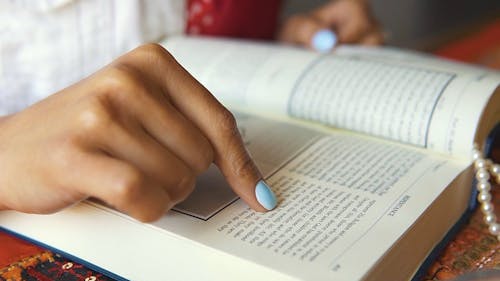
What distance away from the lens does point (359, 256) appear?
359 mm

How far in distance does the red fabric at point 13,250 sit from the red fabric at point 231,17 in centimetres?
42

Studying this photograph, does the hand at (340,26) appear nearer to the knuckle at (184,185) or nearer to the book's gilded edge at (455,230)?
the book's gilded edge at (455,230)

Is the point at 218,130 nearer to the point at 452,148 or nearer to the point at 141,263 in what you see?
the point at 141,263

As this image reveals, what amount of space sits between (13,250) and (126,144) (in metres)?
0.16

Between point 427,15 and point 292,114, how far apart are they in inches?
61.0

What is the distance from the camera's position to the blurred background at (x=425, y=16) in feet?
5.51

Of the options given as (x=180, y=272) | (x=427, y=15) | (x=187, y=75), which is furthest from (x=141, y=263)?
(x=427, y=15)

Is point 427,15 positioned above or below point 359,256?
below

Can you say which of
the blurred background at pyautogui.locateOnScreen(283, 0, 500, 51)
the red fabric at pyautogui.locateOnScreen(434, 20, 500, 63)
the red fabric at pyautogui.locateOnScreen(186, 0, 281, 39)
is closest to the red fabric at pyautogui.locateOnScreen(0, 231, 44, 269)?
the red fabric at pyautogui.locateOnScreen(186, 0, 281, 39)

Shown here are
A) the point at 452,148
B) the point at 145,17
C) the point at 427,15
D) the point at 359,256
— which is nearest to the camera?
the point at 359,256

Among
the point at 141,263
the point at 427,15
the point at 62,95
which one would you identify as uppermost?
the point at 62,95

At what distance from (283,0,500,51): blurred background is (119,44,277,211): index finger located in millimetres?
1192

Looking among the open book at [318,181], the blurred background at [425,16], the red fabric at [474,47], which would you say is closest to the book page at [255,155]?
the open book at [318,181]

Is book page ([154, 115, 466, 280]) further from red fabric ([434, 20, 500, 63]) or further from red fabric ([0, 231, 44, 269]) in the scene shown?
red fabric ([434, 20, 500, 63])
